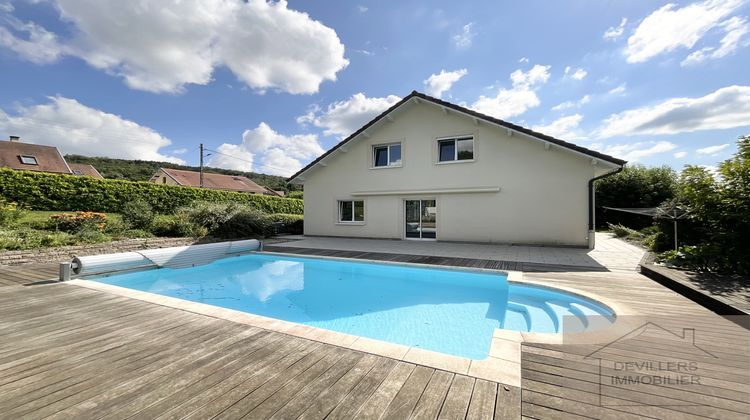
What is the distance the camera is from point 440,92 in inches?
581

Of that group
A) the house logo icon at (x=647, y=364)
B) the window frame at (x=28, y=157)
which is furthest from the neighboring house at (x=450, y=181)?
the window frame at (x=28, y=157)

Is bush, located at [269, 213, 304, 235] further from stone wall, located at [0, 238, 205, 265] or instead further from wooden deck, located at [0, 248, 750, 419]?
wooden deck, located at [0, 248, 750, 419]

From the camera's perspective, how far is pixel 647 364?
2617 millimetres

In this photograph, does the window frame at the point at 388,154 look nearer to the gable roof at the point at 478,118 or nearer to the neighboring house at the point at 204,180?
the gable roof at the point at 478,118

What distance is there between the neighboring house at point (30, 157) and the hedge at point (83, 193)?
67.4 ft

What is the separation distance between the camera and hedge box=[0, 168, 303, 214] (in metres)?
13.6

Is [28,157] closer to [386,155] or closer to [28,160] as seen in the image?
[28,160]

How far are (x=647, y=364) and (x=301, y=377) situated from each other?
3.15m

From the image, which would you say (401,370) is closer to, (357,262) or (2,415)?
(2,415)

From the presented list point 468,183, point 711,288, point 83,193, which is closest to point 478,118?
point 468,183

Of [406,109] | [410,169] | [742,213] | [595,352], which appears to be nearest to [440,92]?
[406,109]

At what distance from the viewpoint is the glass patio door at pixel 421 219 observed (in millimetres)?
13797

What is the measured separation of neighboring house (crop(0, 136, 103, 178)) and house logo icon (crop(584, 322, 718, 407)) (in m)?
42.9

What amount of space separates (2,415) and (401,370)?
2935mm
